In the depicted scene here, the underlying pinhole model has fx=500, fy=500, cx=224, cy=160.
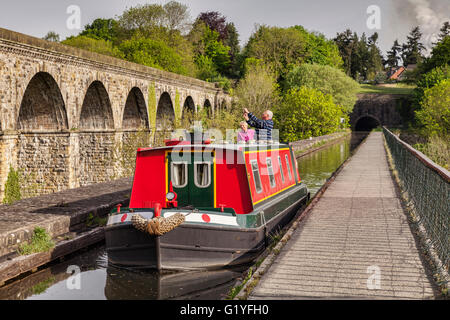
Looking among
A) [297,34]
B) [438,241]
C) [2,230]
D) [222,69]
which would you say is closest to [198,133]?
[2,230]

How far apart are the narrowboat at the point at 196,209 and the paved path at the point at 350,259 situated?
73cm

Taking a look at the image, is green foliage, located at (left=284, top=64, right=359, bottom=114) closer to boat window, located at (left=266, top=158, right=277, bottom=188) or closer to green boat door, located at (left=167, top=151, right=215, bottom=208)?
boat window, located at (left=266, top=158, right=277, bottom=188)

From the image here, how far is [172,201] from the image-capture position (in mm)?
7039

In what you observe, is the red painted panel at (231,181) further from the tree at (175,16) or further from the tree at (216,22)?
the tree at (216,22)

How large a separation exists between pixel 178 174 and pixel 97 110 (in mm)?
13926

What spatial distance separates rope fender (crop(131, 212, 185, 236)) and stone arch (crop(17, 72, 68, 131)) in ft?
36.4

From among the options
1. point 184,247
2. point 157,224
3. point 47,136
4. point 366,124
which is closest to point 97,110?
point 47,136

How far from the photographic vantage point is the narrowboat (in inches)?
250

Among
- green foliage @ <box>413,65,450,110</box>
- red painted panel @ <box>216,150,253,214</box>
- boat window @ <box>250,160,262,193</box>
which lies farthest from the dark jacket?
green foliage @ <box>413,65,450,110</box>

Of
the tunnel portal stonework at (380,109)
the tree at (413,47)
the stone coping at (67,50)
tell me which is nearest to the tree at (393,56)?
the tree at (413,47)

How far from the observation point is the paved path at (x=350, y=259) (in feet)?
15.4

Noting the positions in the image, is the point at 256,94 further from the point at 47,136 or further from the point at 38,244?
the point at 38,244

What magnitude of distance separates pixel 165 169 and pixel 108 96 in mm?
13693
